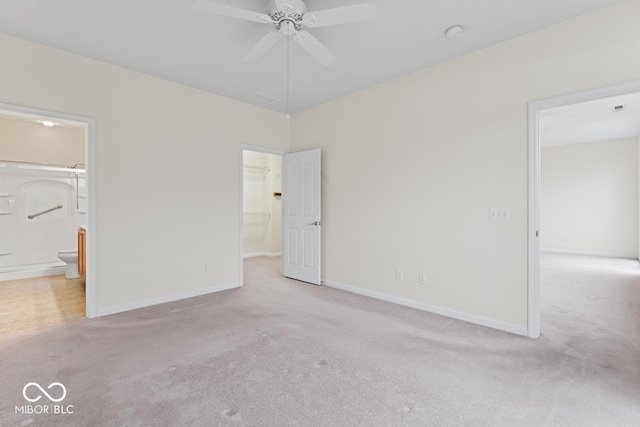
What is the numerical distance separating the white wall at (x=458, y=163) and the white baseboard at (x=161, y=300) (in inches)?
67.5

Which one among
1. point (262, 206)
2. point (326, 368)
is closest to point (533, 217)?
point (326, 368)

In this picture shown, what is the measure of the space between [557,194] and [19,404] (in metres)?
10.2

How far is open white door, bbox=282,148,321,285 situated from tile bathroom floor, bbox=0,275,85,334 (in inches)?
108

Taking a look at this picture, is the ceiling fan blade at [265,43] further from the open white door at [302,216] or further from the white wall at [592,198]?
the white wall at [592,198]

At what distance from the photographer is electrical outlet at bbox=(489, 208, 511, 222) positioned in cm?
287

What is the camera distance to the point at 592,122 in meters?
5.67

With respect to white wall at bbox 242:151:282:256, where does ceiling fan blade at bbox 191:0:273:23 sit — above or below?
above

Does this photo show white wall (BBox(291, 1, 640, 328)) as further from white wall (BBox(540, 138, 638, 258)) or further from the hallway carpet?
white wall (BBox(540, 138, 638, 258))

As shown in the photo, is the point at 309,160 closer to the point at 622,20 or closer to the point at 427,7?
the point at 427,7

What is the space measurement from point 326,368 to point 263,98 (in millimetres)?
3625

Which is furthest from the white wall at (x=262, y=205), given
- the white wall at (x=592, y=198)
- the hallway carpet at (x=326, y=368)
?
the white wall at (x=592, y=198)

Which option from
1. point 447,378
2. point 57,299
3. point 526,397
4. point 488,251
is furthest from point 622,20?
point 57,299

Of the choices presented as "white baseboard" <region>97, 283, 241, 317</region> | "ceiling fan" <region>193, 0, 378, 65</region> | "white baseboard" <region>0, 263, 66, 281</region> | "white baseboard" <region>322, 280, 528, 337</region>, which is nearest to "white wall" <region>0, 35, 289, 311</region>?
"white baseboard" <region>97, 283, 241, 317</region>

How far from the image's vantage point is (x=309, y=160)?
182 inches
